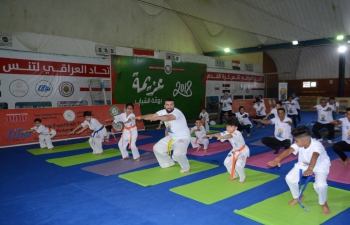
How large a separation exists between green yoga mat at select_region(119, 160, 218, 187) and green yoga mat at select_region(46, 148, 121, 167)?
1993 mm

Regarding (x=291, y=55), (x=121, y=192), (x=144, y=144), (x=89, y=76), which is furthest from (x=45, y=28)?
(x=291, y=55)

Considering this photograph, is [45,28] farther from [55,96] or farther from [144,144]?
[144,144]

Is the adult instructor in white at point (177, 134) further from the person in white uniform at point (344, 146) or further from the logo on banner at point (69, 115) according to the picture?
the logo on banner at point (69, 115)

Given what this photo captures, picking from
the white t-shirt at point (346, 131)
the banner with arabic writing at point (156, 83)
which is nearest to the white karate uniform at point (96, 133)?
the banner with arabic writing at point (156, 83)

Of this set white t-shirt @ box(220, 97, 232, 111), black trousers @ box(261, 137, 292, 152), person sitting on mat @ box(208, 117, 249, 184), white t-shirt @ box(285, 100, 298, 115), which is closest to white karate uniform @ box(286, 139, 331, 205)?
person sitting on mat @ box(208, 117, 249, 184)

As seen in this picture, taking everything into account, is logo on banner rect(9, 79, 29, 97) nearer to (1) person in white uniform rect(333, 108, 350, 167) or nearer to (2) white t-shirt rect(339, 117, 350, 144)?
(1) person in white uniform rect(333, 108, 350, 167)

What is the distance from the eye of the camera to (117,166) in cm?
698

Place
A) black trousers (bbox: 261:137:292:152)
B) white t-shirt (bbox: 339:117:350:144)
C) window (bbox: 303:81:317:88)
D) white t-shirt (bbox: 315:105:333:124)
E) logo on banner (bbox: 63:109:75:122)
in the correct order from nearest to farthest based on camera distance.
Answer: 1. white t-shirt (bbox: 339:117:350:144)
2. black trousers (bbox: 261:137:292:152)
3. white t-shirt (bbox: 315:105:333:124)
4. logo on banner (bbox: 63:109:75:122)
5. window (bbox: 303:81:317:88)

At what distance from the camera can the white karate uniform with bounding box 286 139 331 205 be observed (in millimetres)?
4027

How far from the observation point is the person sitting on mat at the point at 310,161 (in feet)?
13.1

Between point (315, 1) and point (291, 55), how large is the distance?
8.14m

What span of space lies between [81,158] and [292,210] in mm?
5823

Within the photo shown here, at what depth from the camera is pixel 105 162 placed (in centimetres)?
749

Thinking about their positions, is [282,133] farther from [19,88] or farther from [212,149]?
[19,88]
